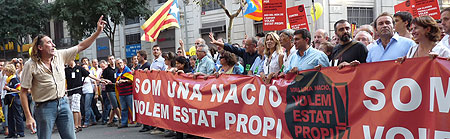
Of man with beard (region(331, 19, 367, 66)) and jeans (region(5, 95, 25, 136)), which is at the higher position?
man with beard (region(331, 19, 367, 66))

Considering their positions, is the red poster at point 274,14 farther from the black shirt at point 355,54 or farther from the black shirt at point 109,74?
the black shirt at point 355,54

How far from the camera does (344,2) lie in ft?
72.2

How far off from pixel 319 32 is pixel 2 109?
7753 millimetres

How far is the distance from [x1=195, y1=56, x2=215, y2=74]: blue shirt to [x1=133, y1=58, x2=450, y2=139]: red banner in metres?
0.38

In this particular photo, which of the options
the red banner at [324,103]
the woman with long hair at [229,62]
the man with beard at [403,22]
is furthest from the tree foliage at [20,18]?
the man with beard at [403,22]

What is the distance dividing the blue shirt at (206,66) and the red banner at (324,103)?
0.38m

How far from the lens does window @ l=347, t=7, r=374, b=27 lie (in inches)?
875

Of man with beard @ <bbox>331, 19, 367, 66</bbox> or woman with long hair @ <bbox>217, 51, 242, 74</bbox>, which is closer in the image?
man with beard @ <bbox>331, 19, 367, 66</bbox>

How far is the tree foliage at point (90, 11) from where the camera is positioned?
92.1ft

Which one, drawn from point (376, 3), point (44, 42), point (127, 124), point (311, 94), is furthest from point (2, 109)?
point (376, 3)

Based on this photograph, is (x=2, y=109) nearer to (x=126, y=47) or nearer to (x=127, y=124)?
(x=127, y=124)

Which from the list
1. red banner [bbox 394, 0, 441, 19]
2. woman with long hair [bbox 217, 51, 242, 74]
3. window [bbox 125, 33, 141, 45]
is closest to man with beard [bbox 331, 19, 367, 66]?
woman with long hair [bbox 217, 51, 242, 74]

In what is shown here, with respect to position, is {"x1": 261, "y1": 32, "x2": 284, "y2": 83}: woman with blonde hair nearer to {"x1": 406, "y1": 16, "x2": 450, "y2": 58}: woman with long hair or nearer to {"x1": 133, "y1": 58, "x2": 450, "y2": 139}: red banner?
{"x1": 133, "y1": 58, "x2": 450, "y2": 139}: red banner

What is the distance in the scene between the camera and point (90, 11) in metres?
28.2
